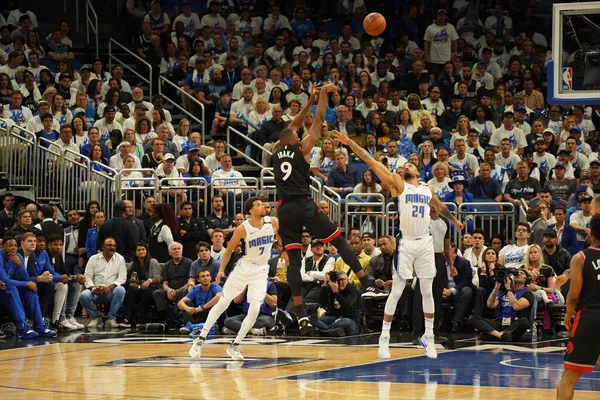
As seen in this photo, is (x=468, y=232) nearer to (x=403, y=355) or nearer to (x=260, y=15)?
(x=403, y=355)

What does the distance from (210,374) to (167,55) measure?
1500 cm

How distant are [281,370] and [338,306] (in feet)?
16.4

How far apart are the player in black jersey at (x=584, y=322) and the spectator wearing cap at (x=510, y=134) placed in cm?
1431

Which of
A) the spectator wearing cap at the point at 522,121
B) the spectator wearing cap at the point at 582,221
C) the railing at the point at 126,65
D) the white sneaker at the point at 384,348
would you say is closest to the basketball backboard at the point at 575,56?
the white sneaker at the point at 384,348

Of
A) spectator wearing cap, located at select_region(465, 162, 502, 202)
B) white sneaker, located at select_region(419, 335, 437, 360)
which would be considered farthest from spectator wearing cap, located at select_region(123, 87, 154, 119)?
white sneaker, located at select_region(419, 335, 437, 360)

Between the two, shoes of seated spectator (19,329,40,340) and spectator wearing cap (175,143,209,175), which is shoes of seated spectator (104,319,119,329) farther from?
spectator wearing cap (175,143,209,175)

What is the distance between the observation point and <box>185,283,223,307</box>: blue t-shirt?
60.0 ft

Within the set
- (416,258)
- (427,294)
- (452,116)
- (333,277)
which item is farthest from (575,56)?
(452,116)

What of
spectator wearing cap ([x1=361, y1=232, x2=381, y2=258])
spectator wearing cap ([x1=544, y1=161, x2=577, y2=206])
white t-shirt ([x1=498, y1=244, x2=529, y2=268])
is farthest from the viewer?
spectator wearing cap ([x1=544, y1=161, x2=577, y2=206])

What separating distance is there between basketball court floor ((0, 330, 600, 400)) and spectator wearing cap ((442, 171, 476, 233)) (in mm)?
3426

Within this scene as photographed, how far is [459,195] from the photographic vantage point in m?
20.1

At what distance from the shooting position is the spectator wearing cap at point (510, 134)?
23578 mm

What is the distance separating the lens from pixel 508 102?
83.0 ft

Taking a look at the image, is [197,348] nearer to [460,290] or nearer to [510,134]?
[460,290]
